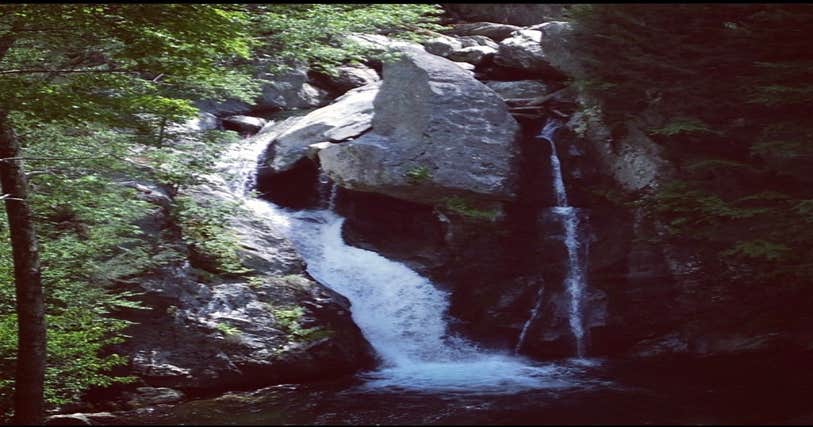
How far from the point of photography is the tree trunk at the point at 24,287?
23.8 feet

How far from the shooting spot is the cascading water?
12.6m

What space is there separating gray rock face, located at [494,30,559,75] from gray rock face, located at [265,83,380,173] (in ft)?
15.6

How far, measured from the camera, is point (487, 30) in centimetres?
2333

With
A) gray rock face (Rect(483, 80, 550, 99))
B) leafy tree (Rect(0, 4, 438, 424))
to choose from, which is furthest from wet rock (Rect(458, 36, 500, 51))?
leafy tree (Rect(0, 4, 438, 424))

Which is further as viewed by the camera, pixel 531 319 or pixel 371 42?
pixel 531 319

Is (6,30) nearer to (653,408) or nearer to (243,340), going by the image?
(243,340)

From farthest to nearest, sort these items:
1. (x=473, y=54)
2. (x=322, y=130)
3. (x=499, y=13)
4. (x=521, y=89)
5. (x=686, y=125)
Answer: (x=499, y=13) < (x=473, y=54) < (x=521, y=89) < (x=322, y=130) < (x=686, y=125)

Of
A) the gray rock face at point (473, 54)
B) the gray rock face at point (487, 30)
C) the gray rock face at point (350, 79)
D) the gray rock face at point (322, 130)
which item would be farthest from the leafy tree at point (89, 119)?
the gray rock face at point (487, 30)

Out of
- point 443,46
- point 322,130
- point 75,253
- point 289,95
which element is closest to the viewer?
point 75,253

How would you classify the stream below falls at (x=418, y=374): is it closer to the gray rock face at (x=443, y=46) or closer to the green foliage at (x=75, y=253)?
the green foliage at (x=75, y=253)

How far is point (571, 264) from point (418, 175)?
337 cm

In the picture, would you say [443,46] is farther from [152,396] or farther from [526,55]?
[152,396]

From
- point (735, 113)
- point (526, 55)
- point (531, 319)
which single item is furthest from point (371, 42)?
point (526, 55)

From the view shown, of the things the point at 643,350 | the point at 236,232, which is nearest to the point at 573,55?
A: the point at 643,350
